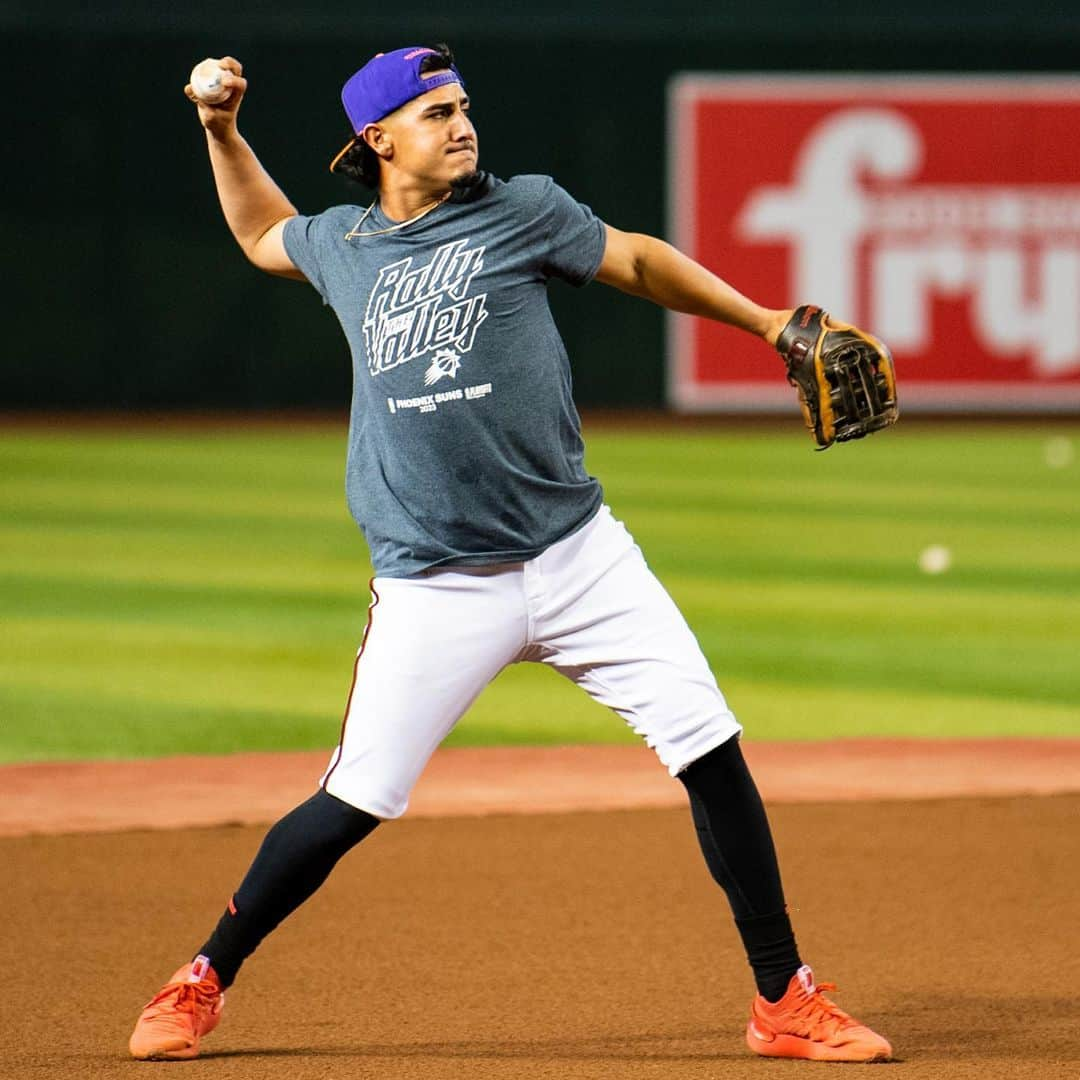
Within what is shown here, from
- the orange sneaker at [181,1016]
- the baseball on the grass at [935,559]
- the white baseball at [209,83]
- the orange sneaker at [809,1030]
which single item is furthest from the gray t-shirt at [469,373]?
the baseball on the grass at [935,559]

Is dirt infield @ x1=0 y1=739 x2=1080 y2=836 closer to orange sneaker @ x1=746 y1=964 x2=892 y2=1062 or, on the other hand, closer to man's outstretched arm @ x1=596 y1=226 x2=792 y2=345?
orange sneaker @ x1=746 y1=964 x2=892 y2=1062

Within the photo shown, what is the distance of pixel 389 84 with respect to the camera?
3.93 m

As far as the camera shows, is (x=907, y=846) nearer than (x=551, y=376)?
Answer: No

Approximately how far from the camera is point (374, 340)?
154 inches

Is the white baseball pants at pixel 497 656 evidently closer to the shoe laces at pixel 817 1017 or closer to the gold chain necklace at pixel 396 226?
the shoe laces at pixel 817 1017

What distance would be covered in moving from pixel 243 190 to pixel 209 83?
0.82ft

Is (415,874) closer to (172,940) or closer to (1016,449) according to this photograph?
(172,940)

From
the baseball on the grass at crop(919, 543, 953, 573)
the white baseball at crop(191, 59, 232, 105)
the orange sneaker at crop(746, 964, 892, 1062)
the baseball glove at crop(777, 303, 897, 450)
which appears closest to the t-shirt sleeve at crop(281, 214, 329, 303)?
the white baseball at crop(191, 59, 232, 105)

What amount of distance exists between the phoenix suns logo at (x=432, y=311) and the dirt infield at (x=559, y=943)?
1.31 metres

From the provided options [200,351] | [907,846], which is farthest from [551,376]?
[200,351]

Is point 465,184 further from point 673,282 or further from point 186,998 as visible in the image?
point 186,998

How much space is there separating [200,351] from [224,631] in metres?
12.3

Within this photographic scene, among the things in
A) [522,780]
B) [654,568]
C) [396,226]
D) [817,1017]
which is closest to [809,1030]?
[817,1017]

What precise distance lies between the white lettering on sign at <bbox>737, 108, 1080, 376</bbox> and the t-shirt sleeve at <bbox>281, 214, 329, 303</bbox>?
16927mm
